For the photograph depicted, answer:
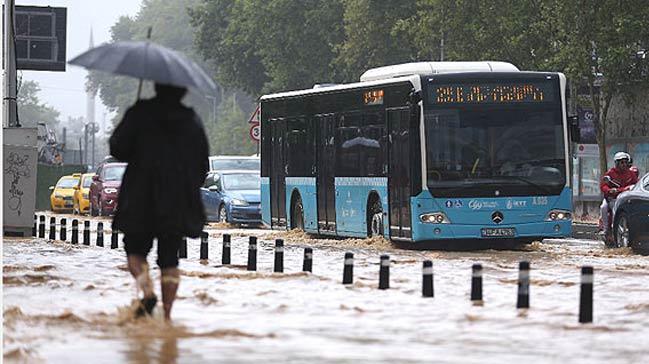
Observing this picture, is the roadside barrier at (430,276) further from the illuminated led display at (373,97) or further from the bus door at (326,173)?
the bus door at (326,173)

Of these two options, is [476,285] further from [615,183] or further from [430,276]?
[615,183]

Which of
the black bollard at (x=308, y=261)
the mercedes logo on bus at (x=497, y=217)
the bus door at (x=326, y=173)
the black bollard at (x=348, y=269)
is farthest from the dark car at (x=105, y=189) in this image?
the black bollard at (x=348, y=269)

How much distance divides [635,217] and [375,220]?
15.4 ft

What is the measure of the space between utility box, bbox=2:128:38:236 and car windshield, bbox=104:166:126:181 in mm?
20552

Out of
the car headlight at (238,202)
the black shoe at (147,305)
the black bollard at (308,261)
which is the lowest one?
the black shoe at (147,305)

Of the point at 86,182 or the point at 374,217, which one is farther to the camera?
the point at 86,182

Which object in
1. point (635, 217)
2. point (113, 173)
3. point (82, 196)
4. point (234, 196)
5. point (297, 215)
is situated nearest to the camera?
point (635, 217)

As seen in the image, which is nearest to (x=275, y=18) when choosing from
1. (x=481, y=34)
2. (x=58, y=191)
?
(x=58, y=191)

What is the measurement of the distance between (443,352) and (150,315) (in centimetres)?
241

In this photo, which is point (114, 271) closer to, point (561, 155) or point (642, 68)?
point (561, 155)

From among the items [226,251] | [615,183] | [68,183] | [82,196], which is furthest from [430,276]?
[68,183]

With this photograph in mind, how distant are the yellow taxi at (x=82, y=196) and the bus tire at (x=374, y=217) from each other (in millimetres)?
31398

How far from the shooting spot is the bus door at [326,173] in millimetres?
31906

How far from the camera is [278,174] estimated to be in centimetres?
3544
